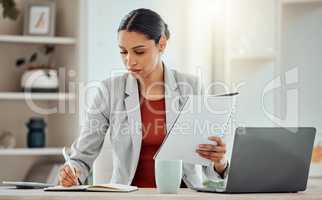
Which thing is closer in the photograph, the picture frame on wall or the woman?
the woman

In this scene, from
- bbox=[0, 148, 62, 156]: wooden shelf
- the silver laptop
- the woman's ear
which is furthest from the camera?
bbox=[0, 148, 62, 156]: wooden shelf

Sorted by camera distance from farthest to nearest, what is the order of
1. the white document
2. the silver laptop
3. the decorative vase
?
1. the decorative vase
2. the white document
3. the silver laptop

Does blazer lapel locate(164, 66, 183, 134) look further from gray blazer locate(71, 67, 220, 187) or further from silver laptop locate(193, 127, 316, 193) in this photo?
silver laptop locate(193, 127, 316, 193)

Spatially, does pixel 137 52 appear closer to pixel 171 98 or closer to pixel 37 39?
pixel 171 98

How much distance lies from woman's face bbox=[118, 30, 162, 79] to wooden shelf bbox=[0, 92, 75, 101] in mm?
1347

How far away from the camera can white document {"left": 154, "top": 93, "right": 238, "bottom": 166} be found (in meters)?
2.10

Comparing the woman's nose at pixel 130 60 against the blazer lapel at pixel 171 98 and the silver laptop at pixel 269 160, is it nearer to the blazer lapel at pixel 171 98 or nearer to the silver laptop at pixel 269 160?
the blazer lapel at pixel 171 98

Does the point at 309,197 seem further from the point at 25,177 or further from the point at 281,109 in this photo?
the point at 25,177

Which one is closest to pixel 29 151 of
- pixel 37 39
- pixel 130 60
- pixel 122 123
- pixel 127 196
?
pixel 37 39

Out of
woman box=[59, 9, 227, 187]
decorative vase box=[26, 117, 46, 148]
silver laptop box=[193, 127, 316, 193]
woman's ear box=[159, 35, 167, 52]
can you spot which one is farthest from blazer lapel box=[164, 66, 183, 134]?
decorative vase box=[26, 117, 46, 148]

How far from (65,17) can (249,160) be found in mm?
2552

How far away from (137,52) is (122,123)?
1.00 feet

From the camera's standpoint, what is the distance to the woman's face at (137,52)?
8.68 ft

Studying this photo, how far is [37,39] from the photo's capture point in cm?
398
